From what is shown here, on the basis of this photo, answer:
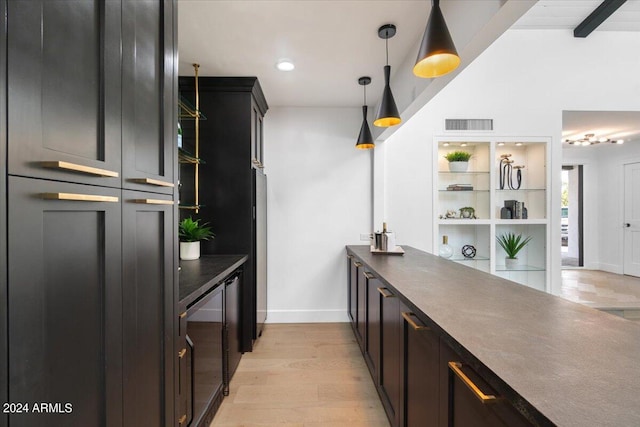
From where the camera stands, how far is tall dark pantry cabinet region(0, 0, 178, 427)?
0.56m

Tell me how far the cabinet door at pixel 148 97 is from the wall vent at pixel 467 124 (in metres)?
3.66

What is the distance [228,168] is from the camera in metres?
2.89

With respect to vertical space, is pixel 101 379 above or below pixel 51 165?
below

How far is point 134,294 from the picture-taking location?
3.12 ft

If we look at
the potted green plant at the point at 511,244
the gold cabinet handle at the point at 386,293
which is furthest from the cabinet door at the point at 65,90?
the potted green plant at the point at 511,244

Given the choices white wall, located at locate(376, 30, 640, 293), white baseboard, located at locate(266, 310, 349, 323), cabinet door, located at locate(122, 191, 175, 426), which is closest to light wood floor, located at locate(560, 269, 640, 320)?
white wall, located at locate(376, 30, 640, 293)

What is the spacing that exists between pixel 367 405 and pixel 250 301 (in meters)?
1.39

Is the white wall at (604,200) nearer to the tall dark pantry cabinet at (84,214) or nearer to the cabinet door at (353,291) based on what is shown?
the cabinet door at (353,291)

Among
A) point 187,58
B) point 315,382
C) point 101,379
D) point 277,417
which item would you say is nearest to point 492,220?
point 315,382

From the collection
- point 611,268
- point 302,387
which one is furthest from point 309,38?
point 611,268

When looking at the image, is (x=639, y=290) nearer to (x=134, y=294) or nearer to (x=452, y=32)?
(x=452, y=32)

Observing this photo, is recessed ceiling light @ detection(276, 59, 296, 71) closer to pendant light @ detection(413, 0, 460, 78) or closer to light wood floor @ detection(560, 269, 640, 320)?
pendant light @ detection(413, 0, 460, 78)

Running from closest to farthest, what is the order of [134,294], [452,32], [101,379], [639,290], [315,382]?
[101,379]
[134,294]
[452,32]
[315,382]
[639,290]

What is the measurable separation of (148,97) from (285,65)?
6.15 feet
